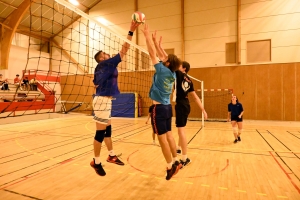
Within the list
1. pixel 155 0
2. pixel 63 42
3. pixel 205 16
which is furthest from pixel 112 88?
pixel 63 42

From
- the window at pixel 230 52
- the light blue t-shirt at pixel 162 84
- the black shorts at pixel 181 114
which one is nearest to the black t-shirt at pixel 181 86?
the black shorts at pixel 181 114

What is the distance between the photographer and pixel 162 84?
2.76m

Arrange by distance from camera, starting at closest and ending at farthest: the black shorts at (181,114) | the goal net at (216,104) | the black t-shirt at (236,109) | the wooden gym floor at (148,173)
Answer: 1. the wooden gym floor at (148,173)
2. the black shorts at (181,114)
3. the black t-shirt at (236,109)
4. the goal net at (216,104)

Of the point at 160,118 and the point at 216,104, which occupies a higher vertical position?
the point at 160,118

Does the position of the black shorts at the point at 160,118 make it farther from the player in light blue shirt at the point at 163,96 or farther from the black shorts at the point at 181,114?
the black shorts at the point at 181,114

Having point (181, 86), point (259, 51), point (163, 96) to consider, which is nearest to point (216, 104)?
point (259, 51)

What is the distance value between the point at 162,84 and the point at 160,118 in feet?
1.50

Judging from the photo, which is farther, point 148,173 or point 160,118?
point 148,173

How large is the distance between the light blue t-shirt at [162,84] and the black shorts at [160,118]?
0.28 ft

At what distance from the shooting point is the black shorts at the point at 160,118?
8.88 feet

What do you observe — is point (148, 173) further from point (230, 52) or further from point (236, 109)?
point (230, 52)

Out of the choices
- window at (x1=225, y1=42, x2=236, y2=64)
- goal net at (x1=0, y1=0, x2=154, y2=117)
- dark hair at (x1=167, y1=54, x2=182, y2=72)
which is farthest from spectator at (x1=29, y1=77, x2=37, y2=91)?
dark hair at (x1=167, y1=54, x2=182, y2=72)

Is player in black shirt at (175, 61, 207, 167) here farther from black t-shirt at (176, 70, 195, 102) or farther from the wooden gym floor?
the wooden gym floor

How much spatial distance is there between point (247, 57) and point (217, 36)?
211 centimetres
